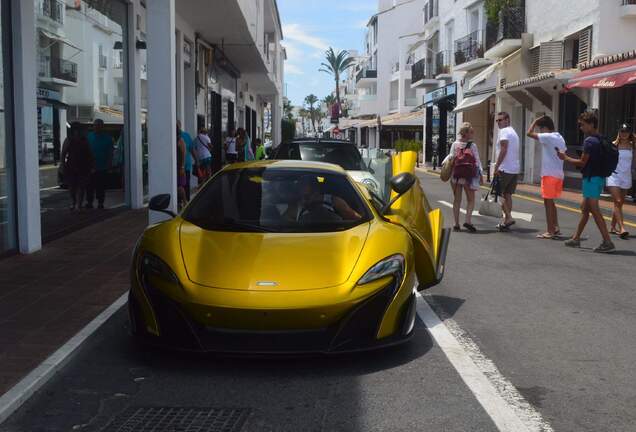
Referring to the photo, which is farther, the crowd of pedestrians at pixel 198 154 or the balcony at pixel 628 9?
the balcony at pixel 628 9

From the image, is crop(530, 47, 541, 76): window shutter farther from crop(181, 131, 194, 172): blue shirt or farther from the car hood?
the car hood

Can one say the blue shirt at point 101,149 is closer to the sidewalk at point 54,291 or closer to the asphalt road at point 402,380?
the sidewalk at point 54,291

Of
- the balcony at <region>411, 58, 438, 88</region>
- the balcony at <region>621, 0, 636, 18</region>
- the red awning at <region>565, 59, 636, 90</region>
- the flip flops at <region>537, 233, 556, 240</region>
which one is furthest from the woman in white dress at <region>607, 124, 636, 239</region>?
the balcony at <region>411, 58, 438, 88</region>

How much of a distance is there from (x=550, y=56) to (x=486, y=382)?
2354 cm

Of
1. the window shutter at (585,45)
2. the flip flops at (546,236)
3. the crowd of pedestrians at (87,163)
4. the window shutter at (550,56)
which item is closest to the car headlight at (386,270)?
the flip flops at (546,236)

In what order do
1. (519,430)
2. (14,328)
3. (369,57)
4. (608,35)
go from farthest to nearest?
(369,57) → (608,35) → (14,328) → (519,430)

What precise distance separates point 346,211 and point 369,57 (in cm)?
9051

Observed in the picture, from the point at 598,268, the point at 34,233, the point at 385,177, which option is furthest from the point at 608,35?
the point at 34,233

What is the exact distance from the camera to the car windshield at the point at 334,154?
1254 centimetres

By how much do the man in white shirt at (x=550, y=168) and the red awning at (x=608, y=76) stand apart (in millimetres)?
6011

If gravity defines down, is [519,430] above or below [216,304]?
below

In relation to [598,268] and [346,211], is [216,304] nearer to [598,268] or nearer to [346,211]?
[346,211]

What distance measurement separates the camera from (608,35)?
22.0 meters

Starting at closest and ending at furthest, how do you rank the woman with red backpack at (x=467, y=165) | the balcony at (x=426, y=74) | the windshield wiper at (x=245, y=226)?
the windshield wiper at (x=245, y=226) < the woman with red backpack at (x=467, y=165) < the balcony at (x=426, y=74)
